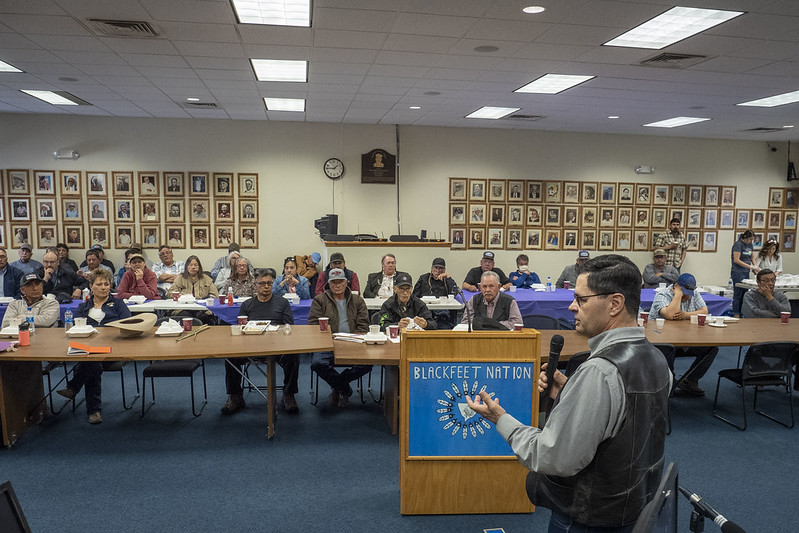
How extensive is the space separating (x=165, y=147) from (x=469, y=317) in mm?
7179

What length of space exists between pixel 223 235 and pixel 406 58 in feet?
19.4

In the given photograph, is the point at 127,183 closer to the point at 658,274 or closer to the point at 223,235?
the point at 223,235

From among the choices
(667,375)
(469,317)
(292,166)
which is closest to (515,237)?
(292,166)

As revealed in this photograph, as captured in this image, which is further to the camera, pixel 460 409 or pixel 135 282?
pixel 135 282

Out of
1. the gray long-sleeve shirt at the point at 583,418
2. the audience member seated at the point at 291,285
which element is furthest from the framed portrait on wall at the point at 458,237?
the gray long-sleeve shirt at the point at 583,418

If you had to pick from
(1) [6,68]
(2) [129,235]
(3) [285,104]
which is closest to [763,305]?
(3) [285,104]

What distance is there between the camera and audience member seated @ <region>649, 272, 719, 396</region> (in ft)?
18.5

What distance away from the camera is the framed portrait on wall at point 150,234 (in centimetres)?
981

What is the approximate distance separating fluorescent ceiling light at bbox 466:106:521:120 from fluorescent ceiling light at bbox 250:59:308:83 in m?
3.17

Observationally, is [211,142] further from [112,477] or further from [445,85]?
[112,477]

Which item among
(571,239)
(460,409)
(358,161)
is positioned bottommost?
(460,409)

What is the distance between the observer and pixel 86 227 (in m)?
9.64

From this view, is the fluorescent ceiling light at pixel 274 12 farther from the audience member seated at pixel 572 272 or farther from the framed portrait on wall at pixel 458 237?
the framed portrait on wall at pixel 458 237

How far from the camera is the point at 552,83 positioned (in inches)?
259
